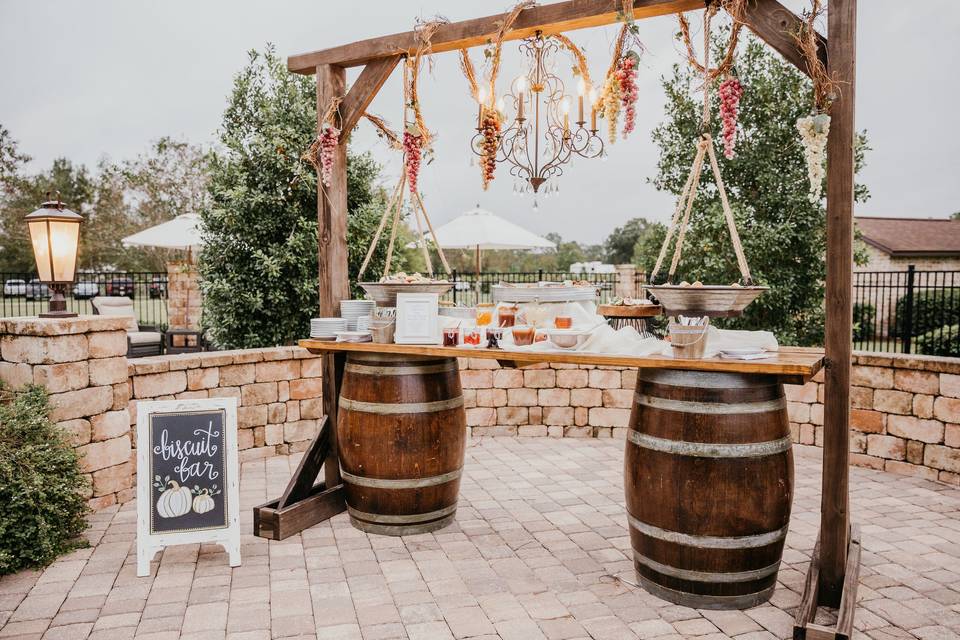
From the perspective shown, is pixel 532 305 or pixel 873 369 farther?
pixel 873 369

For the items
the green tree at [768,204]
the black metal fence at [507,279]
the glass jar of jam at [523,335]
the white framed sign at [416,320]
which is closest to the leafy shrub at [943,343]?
the green tree at [768,204]

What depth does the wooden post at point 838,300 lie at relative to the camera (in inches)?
105

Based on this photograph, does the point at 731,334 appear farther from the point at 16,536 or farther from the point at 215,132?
the point at 215,132

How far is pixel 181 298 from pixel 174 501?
10274 millimetres

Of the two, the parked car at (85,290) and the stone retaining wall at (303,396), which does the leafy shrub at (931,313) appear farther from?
the parked car at (85,290)

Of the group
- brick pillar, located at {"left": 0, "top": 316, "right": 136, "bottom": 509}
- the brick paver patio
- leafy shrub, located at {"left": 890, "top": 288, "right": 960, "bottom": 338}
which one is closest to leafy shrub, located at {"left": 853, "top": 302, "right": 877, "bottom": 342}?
leafy shrub, located at {"left": 890, "top": 288, "right": 960, "bottom": 338}

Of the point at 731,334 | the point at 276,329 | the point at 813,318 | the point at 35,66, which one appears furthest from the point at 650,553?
the point at 35,66

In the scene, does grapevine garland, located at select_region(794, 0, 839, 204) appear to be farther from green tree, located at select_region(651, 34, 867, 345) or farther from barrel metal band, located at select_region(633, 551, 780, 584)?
green tree, located at select_region(651, 34, 867, 345)

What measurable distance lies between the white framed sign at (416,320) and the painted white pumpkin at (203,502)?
4.02 feet

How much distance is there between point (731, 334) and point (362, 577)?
6.87 ft

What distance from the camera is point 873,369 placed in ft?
15.9

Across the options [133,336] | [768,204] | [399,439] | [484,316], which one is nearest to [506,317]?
[484,316]

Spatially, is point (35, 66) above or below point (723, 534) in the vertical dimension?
above

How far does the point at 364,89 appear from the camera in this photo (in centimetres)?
404
